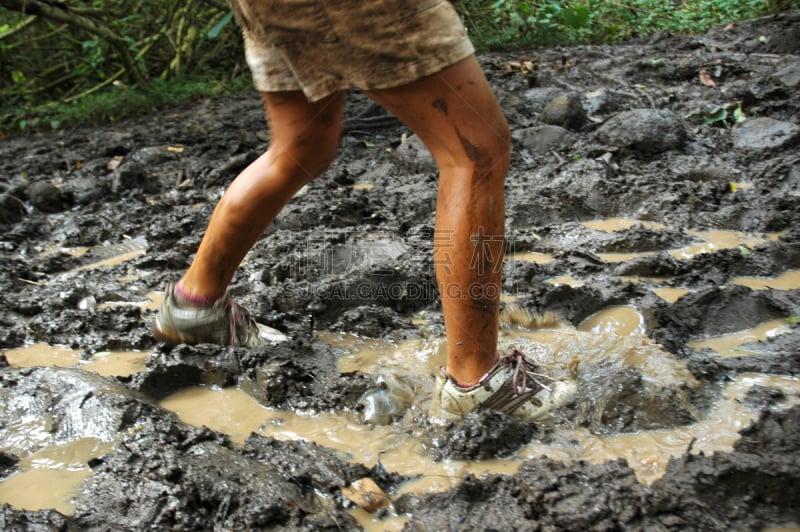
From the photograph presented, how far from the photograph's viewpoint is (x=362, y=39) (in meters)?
1.66

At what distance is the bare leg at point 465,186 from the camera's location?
1.69 meters

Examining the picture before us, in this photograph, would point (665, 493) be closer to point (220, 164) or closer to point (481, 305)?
point (481, 305)

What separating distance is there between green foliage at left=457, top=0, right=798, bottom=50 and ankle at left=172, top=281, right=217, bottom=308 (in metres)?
7.09

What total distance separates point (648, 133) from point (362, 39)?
3.49m

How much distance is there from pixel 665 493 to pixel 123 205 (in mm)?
3977

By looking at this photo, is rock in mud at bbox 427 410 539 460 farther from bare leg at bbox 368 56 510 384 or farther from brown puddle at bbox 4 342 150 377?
brown puddle at bbox 4 342 150 377

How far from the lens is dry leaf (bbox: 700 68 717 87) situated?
612 centimetres

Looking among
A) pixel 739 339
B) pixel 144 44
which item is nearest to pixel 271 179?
pixel 739 339

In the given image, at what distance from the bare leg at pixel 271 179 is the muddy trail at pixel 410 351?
30 cm

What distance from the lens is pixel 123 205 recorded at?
178 inches

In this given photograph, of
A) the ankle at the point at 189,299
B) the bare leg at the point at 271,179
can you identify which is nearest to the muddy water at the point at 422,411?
the ankle at the point at 189,299

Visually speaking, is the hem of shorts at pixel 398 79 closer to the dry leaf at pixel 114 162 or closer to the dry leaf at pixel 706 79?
the dry leaf at pixel 114 162

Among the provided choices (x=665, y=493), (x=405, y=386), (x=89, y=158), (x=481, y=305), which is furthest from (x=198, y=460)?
(x=89, y=158)

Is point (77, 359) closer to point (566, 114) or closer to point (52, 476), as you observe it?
→ point (52, 476)
